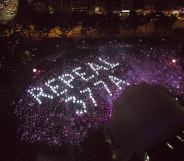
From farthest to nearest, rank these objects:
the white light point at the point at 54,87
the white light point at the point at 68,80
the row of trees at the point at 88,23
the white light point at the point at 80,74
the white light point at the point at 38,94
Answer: the row of trees at the point at 88,23
the white light point at the point at 80,74
the white light point at the point at 68,80
the white light point at the point at 54,87
the white light point at the point at 38,94

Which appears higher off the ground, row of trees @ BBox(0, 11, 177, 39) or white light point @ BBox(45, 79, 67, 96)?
row of trees @ BBox(0, 11, 177, 39)

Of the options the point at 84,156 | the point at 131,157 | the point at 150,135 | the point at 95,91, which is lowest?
the point at 84,156

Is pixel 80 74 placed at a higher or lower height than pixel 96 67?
lower

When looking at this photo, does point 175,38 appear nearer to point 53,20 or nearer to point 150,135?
point 53,20

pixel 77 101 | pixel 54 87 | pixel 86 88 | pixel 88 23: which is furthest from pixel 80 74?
pixel 88 23

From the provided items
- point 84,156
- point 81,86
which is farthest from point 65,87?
point 84,156

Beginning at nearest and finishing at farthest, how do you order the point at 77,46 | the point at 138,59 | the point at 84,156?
the point at 84,156
the point at 138,59
the point at 77,46

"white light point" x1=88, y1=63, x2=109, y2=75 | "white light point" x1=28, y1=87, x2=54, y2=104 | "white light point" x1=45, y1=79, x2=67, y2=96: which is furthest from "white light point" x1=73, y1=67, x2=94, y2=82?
"white light point" x1=28, y1=87, x2=54, y2=104

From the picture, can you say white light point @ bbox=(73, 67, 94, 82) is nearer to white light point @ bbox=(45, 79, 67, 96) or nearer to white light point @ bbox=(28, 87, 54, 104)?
white light point @ bbox=(45, 79, 67, 96)

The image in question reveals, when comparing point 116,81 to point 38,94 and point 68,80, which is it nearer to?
point 68,80

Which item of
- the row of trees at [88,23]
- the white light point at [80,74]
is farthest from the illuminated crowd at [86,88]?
the row of trees at [88,23]

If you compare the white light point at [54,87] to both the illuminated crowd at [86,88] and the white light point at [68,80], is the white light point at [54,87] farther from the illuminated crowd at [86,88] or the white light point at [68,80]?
the white light point at [68,80]
